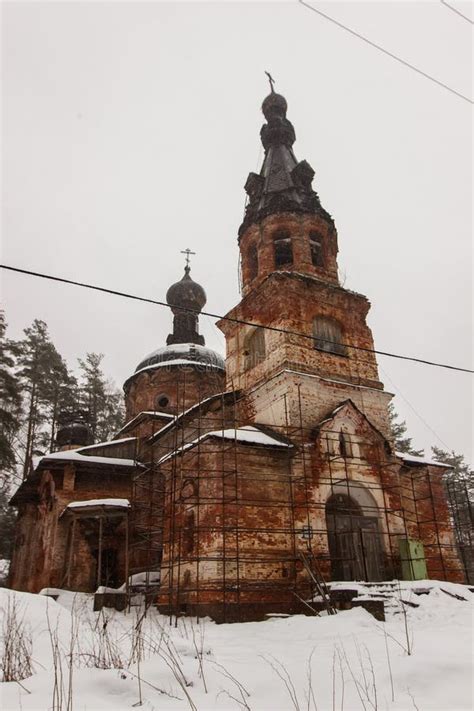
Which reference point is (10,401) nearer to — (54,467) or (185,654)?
(54,467)

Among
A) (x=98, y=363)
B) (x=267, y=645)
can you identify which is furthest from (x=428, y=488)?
(x=98, y=363)

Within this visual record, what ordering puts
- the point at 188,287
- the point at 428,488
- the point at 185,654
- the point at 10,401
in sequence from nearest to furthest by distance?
the point at 185,654 < the point at 428,488 < the point at 10,401 < the point at 188,287

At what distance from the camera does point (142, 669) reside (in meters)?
4.98

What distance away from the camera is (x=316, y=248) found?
20719 mm

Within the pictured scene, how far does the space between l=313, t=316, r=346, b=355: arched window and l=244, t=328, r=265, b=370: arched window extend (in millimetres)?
1896

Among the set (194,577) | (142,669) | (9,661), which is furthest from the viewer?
(194,577)

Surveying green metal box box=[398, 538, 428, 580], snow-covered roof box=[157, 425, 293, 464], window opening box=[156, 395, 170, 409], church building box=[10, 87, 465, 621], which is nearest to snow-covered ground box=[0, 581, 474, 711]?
church building box=[10, 87, 465, 621]

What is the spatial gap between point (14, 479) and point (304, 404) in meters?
24.3

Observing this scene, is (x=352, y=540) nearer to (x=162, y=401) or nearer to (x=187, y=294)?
(x=162, y=401)

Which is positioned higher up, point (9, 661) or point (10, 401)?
point (10, 401)

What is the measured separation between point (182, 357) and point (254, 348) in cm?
896

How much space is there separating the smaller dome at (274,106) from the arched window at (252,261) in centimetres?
792

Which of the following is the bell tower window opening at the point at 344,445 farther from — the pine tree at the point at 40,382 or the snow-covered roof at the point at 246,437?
the pine tree at the point at 40,382

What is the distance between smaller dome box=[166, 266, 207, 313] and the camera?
102 feet
